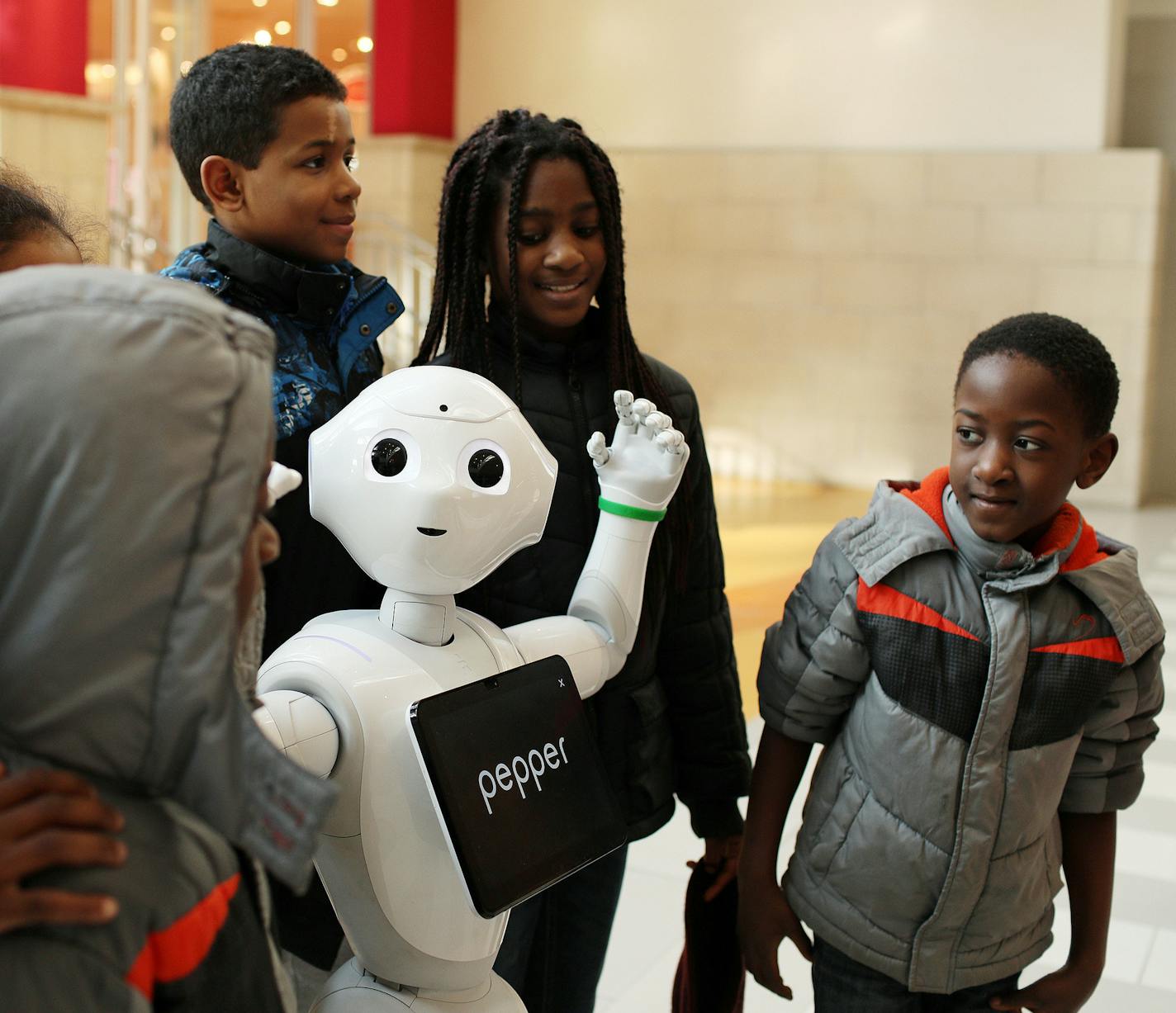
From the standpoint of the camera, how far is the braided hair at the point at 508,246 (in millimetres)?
1723

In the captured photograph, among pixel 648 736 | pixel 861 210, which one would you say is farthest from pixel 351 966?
pixel 861 210

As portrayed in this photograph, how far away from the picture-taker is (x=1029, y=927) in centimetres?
164

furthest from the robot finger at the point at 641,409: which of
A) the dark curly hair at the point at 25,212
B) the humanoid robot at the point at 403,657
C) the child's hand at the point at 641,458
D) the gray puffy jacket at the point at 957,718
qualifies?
the dark curly hair at the point at 25,212

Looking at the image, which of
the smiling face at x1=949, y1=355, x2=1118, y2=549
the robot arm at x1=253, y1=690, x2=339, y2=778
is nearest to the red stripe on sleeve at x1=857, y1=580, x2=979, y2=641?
the smiling face at x1=949, y1=355, x2=1118, y2=549

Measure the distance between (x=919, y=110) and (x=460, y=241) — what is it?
27.7ft

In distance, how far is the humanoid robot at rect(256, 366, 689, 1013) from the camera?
1.26 meters

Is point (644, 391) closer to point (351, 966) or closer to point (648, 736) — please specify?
point (648, 736)

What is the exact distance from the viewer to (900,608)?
1606 millimetres

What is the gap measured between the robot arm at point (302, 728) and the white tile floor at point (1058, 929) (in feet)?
4.97

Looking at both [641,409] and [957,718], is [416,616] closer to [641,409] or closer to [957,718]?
[641,409]

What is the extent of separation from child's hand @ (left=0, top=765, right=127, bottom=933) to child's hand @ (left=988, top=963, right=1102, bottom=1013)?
50.1 inches

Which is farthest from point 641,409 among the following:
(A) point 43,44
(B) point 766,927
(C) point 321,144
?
(A) point 43,44

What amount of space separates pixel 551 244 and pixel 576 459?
0.29 meters

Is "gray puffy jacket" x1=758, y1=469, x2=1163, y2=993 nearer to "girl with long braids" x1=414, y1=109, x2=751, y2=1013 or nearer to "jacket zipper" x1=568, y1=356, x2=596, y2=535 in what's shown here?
"girl with long braids" x1=414, y1=109, x2=751, y2=1013
